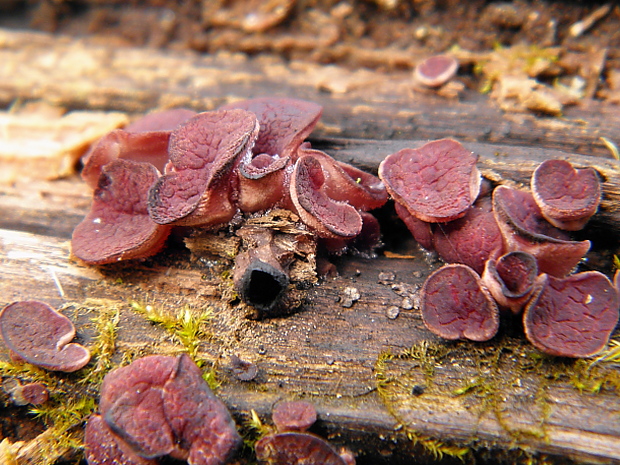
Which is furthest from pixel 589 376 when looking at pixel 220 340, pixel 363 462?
pixel 220 340

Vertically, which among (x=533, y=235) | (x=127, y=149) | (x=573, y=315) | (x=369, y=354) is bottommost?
(x=369, y=354)

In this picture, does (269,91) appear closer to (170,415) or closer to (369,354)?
(369,354)

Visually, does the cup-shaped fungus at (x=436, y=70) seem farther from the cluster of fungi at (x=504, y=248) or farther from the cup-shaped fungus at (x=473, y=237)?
the cup-shaped fungus at (x=473, y=237)

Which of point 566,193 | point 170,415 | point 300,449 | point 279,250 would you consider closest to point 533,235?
point 566,193

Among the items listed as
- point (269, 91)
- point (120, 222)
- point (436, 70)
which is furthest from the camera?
point (269, 91)

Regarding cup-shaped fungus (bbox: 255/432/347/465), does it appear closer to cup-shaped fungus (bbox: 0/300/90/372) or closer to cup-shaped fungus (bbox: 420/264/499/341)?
cup-shaped fungus (bbox: 420/264/499/341)

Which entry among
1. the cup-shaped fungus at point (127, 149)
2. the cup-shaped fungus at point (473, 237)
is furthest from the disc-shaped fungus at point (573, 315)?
the cup-shaped fungus at point (127, 149)
